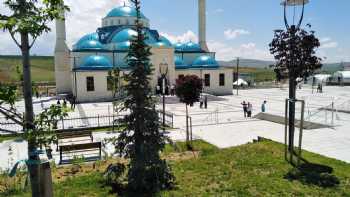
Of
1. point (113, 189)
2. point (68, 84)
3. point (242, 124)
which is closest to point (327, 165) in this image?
point (113, 189)

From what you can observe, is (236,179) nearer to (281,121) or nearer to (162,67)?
(281,121)

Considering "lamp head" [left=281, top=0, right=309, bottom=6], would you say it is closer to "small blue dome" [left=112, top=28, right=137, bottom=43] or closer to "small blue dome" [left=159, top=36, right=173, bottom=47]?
"small blue dome" [left=112, top=28, right=137, bottom=43]

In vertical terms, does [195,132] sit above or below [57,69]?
below

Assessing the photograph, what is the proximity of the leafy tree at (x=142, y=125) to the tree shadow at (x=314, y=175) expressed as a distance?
3383 mm

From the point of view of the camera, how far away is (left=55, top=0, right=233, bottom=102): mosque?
1377 inches

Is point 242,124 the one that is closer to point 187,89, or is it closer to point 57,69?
point 187,89

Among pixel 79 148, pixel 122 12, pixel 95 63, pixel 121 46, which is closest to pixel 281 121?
pixel 79 148

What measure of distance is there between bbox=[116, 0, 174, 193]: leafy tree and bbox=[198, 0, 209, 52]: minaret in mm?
41075

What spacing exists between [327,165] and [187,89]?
6.73 meters

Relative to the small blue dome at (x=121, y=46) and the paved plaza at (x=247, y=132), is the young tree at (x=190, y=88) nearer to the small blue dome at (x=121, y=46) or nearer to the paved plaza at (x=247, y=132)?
the paved plaza at (x=247, y=132)

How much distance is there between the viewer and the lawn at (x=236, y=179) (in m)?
7.11

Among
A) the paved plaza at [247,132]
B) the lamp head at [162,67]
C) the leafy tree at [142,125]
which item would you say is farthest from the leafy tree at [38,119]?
the lamp head at [162,67]

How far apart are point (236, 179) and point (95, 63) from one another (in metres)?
30.7

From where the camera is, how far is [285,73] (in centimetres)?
983
